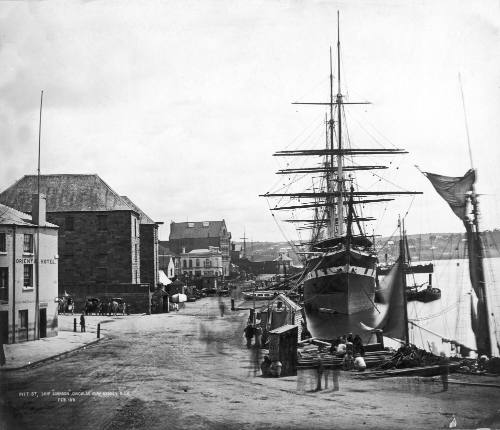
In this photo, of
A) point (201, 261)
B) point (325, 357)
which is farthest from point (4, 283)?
point (201, 261)

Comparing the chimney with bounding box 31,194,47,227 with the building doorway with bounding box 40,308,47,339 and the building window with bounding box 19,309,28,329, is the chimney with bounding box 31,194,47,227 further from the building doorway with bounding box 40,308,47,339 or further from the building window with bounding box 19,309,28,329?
the building doorway with bounding box 40,308,47,339

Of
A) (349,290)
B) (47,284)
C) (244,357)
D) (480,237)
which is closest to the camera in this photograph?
(480,237)

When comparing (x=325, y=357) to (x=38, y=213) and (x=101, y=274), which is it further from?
(x=101, y=274)

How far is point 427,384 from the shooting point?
18.4 meters

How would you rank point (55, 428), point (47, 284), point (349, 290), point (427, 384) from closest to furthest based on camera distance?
point (55, 428) < point (427, 384) < point (47, 284) < point (349, 290)

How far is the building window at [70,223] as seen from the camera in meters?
49.3

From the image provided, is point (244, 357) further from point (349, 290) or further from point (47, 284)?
point (349, 290)

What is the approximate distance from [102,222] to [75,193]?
3676mm

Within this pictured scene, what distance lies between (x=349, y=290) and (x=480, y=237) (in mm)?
19666

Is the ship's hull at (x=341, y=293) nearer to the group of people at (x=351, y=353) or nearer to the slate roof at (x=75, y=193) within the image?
the group of people at (x=351, y=353)

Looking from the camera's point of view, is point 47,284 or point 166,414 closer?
Result: point 166,414

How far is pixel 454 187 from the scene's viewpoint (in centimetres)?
1916

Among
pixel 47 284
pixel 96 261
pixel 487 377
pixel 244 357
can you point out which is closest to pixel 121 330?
pixel 47 284

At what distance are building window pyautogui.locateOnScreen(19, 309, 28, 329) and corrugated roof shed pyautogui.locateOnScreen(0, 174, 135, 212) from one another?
2348 centimetres
